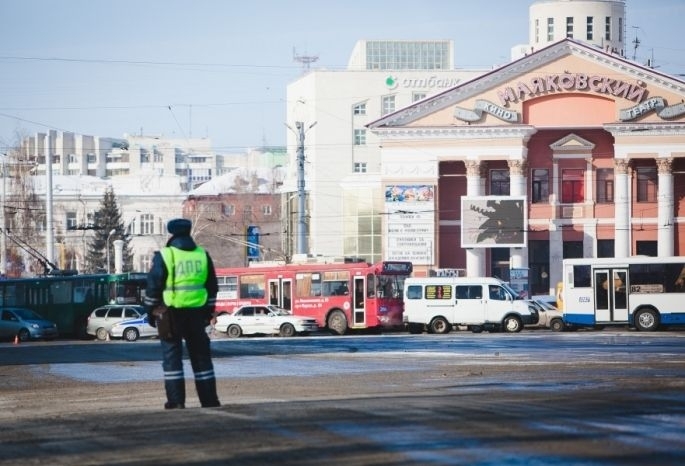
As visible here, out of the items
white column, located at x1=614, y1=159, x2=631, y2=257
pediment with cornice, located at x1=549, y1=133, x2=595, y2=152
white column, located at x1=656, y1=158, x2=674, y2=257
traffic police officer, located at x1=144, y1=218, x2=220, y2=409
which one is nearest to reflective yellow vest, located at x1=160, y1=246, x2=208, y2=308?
traffic police officer, located at x1=144, y1=218, x2=220, y2=409

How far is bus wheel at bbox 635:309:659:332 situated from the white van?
4693 millimetres

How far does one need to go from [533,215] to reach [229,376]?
54984 mm

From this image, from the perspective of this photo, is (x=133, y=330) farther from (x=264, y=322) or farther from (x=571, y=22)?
(x=571, y=22)

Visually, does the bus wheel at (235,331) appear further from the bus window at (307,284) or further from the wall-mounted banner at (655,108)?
the wall-mounted banner at (655,108)

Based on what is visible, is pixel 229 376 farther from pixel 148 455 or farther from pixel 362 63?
pixel 362 63

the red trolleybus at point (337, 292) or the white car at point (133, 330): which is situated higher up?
the red trolleybus at point (337, 292)

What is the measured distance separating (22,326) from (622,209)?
33199 mm

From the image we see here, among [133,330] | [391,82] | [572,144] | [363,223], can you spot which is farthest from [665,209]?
[391,82]

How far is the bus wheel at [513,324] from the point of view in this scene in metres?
52.3

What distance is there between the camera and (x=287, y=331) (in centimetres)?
5216

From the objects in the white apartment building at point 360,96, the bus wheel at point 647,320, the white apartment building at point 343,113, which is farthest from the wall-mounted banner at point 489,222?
the white apartment building at point 343,113

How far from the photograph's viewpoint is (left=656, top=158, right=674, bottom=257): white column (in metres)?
73.4

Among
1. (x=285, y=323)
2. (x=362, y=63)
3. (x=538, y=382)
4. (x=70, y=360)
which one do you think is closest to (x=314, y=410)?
(x=538, y=382)

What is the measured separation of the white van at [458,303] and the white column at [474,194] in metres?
19.7
